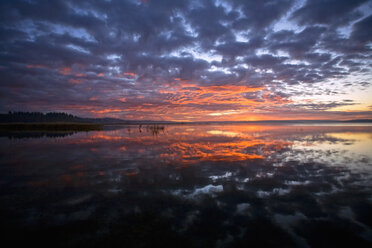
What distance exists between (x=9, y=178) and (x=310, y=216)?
14.3 m

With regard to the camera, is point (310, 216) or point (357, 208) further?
point (357, 208)

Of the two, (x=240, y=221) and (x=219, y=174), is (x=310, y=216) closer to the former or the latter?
(x=240, y=221)

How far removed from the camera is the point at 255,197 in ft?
24.3

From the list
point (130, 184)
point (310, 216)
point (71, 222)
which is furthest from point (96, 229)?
point (310, 216)

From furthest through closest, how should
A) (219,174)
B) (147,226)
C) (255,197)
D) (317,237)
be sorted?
(219,174), (255,197), (147,226), (317,237)

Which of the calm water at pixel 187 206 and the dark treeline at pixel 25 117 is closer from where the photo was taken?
the calm water at pixel 187 206

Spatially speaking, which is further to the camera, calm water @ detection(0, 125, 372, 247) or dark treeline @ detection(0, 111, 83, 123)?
dark treeline @ detection(0, 111, 83, 123)

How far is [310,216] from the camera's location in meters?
5.94

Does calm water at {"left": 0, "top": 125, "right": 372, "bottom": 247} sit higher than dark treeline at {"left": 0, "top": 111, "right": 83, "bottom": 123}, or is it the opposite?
dark treeline at {"left": 0, "top": 111, "right": 83, "bottom": 123}

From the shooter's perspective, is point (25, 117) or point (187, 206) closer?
point (187, 206)

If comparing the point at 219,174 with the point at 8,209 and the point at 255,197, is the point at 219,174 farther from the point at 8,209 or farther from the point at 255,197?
the point at 8,209

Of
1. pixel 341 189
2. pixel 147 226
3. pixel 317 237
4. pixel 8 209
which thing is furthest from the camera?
pixel 341 189

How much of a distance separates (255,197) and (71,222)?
665 centimetres

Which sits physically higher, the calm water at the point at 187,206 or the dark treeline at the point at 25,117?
the dark treeline at the point at 25,117
